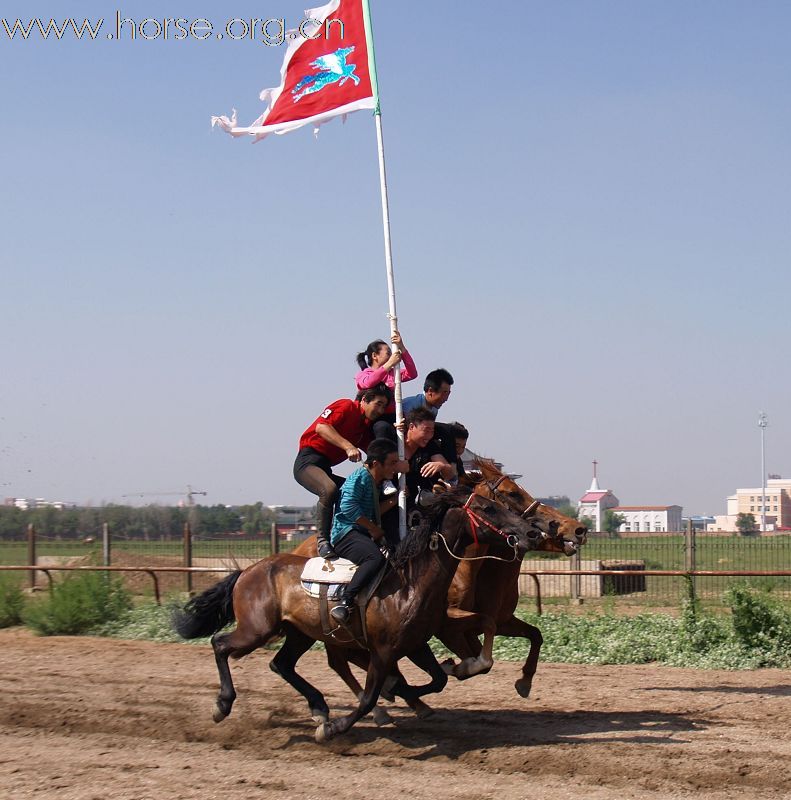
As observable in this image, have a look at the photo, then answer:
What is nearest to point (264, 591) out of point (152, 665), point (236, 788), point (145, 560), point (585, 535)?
point (236, 788)

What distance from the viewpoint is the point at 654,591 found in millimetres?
20422

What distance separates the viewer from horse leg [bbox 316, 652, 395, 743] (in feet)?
23.7

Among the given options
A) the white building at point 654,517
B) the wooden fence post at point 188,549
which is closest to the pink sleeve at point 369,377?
the wooden fence post at point 188,549

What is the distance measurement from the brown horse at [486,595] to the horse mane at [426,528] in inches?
18.6

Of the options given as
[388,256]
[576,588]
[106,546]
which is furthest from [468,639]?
[106,546]

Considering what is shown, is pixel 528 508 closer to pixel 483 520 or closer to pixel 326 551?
pixel 483 520

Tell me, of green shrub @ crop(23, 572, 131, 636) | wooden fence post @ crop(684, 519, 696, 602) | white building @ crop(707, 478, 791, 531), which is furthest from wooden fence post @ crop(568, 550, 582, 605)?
white building @ crop(707, 478, 791, 531)

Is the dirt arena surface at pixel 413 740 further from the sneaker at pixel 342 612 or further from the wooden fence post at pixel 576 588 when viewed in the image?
the wooden fence post at pixel 576 588

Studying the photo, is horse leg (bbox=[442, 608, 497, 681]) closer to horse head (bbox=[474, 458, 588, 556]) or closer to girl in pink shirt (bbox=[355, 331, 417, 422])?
horse head (bbox=[474, 458, 588, 556])

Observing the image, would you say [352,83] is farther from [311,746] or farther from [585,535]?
[311,746]

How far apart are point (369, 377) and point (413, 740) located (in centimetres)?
285

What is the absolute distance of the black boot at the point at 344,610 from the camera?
7.46m

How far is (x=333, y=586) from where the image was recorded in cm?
765

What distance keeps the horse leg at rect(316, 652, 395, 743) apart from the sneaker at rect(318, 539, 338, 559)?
814mm
